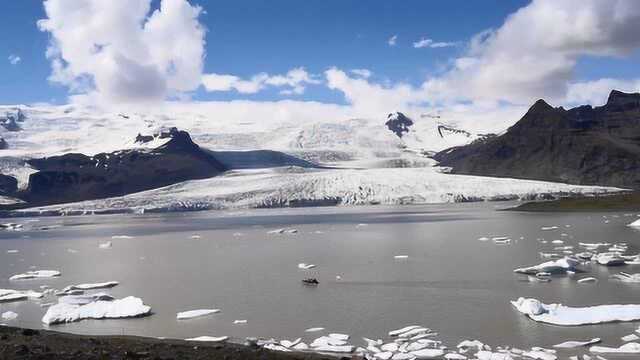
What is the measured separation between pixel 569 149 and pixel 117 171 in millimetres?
97589

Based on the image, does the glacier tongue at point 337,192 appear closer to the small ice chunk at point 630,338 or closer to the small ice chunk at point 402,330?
the small ice chunk at point 402,330

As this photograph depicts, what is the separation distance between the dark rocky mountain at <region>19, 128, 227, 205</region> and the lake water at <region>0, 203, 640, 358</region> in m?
90.5

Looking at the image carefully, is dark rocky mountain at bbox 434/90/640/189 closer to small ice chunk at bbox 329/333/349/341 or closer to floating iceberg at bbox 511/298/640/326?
floating iceberg at bbox 511/298/640/326

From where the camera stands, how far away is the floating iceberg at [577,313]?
16.4 meters

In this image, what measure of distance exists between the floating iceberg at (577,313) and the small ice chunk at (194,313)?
8.40 meters

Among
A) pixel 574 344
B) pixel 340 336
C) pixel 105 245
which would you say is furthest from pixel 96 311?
pixel 105 245

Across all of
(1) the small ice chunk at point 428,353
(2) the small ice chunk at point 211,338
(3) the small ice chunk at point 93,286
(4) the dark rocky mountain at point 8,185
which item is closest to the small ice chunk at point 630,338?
(1) the small ice chunk at point 428,353

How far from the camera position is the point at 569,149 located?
488 feet

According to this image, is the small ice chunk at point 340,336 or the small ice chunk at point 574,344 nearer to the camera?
the small ice chunk at point 574,344

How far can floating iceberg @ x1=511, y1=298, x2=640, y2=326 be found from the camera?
53.7 feet

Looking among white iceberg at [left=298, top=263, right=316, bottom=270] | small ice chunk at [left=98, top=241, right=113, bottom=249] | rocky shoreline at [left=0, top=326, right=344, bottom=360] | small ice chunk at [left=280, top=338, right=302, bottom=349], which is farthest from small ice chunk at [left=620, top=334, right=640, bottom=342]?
small ice chunk at [left=98, top=241, right=113, bottom=249]

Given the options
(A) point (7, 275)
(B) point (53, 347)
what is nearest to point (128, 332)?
(B) point (53, 347)

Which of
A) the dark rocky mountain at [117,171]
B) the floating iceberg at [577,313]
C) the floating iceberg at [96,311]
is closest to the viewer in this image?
the floating iceberg at [577,313]

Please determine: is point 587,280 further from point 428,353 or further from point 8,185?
point 8,185
